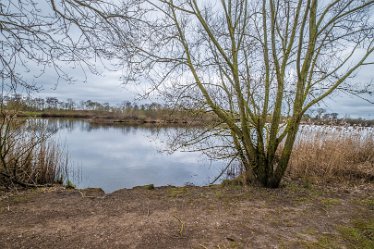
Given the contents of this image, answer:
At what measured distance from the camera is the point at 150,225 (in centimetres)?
338

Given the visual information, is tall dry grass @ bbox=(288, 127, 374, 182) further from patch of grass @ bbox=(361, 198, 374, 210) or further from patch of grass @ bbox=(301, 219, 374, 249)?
patch of grass @ bbox=(301, 219, 374, 249)

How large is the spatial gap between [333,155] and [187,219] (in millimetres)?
5074

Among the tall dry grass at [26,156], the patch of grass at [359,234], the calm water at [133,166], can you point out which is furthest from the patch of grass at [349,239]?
the tall dry grass at [26,156]

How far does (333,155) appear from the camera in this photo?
7.23 meters

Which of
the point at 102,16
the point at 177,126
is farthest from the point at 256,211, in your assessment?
the point at 102,16

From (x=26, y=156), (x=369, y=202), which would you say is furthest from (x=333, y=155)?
(x=26, y=156)

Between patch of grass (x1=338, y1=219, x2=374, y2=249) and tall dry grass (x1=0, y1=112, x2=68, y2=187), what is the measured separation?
4.99 meters

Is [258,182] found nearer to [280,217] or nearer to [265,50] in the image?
[280,217]

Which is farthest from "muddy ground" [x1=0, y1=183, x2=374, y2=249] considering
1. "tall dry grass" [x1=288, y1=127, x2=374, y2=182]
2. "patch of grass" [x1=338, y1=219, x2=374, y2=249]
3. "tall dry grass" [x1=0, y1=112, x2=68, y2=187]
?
"tall dry grass" [x1=288, y1=127, x2=374, y2=182]

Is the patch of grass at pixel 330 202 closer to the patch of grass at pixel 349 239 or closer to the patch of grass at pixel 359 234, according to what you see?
the patch of grass at pixel 359 234

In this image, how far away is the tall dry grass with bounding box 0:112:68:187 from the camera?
17.1 ft

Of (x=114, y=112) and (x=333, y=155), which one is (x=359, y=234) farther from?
(x=114, y=112)

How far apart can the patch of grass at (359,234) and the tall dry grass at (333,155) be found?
10.3 ft

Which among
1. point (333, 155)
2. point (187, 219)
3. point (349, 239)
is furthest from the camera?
point (333, 155)
